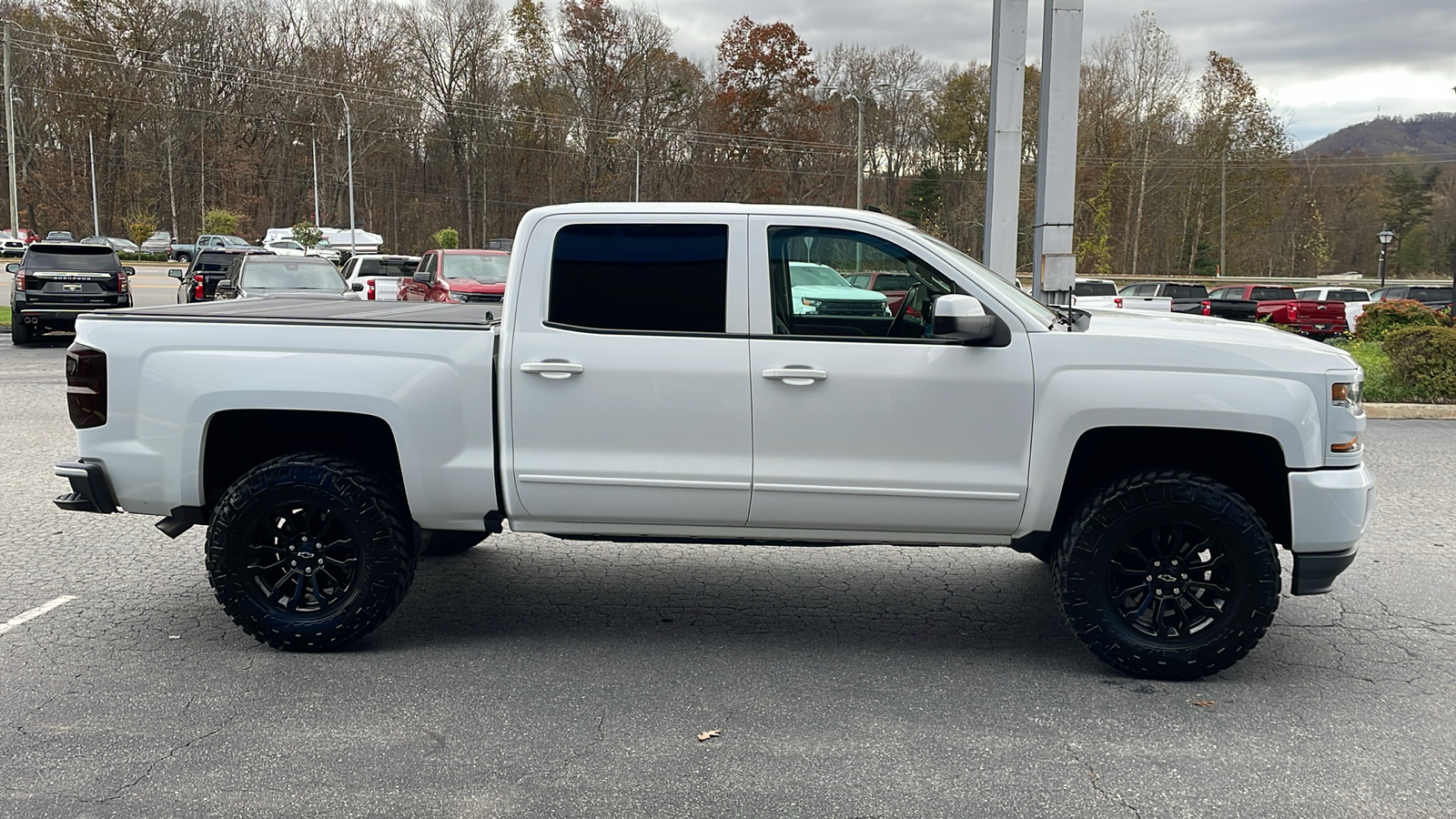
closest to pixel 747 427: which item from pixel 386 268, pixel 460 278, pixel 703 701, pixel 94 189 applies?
pixel 703 701

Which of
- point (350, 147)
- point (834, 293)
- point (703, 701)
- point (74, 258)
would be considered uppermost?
point (350, 147)

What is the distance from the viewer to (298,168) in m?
77.3

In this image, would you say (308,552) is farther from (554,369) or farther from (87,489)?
(554,369)

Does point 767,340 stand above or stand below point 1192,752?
above

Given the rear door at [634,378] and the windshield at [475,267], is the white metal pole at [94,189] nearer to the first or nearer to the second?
the windshield at [475,267]

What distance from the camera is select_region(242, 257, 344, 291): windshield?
18484 millimetres

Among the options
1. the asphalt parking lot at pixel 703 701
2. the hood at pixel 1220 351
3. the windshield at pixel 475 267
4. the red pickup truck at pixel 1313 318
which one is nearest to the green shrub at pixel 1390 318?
the red pickup truck at pixel 1313 318

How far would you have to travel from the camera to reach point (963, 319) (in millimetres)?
4273

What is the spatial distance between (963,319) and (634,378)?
133cm

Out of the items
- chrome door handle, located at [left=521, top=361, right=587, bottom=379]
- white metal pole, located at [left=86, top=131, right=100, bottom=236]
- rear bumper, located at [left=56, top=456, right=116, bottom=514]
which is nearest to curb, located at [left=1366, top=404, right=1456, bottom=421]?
chrome door handle, located at [left=521, top=361, right=587, bottom=379]

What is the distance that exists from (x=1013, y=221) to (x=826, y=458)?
9.52 m

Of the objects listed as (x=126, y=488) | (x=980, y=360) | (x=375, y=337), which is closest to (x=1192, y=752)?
(x=980, y=360)

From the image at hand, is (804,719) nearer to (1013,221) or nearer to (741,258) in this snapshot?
(741,258)

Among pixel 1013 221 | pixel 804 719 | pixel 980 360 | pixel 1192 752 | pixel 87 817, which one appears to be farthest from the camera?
pixel 1013 221
